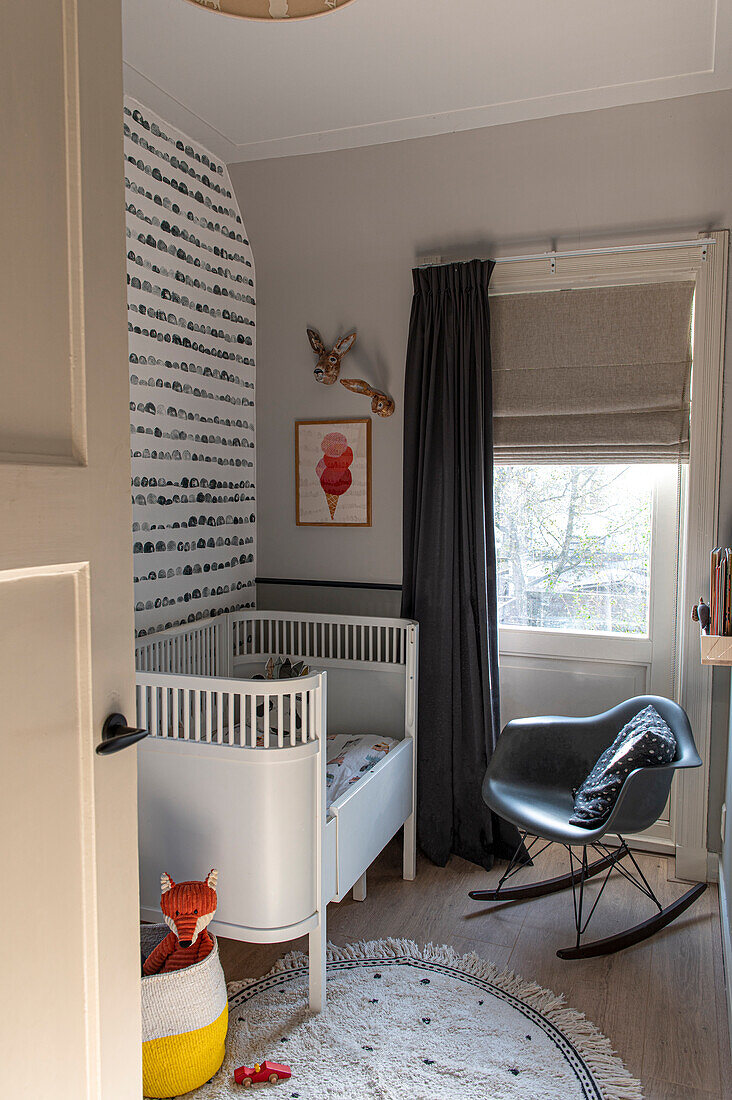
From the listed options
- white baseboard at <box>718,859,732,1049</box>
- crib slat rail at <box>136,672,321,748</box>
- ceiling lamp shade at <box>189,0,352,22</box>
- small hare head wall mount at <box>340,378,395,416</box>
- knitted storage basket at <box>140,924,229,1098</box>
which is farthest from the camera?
small hare head wall mount at <box>340,378,395,416</box>

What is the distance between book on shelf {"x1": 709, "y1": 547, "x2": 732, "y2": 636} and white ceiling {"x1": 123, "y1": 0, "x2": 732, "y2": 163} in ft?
4.88

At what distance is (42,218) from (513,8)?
1897 millimetres

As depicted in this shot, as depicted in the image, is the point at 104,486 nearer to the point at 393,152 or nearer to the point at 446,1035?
the point at 446,1035

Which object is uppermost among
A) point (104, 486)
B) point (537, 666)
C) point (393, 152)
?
point (393, 152)

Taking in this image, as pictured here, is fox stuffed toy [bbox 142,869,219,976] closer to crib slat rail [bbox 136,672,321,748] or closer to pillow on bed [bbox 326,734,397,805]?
crib slat rail [bbox 136,672,321,748]

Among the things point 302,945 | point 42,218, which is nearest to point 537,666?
point 302,945

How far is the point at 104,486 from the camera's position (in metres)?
0.94

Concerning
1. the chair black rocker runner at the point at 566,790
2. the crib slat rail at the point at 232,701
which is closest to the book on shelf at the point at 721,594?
the chair black rocker runner at the point at 566,790

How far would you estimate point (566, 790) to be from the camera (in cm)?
267

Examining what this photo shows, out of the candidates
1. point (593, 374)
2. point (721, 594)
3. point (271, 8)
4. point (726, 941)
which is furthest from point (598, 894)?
point (271, 8)

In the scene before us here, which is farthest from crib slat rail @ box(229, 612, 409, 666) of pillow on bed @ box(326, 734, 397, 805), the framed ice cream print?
the framed ice cream print

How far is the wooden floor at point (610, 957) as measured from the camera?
196 centimetres

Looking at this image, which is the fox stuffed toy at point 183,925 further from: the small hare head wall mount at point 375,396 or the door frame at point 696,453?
the small hare head wall mount at point 375,396

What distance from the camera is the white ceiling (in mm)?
2227
